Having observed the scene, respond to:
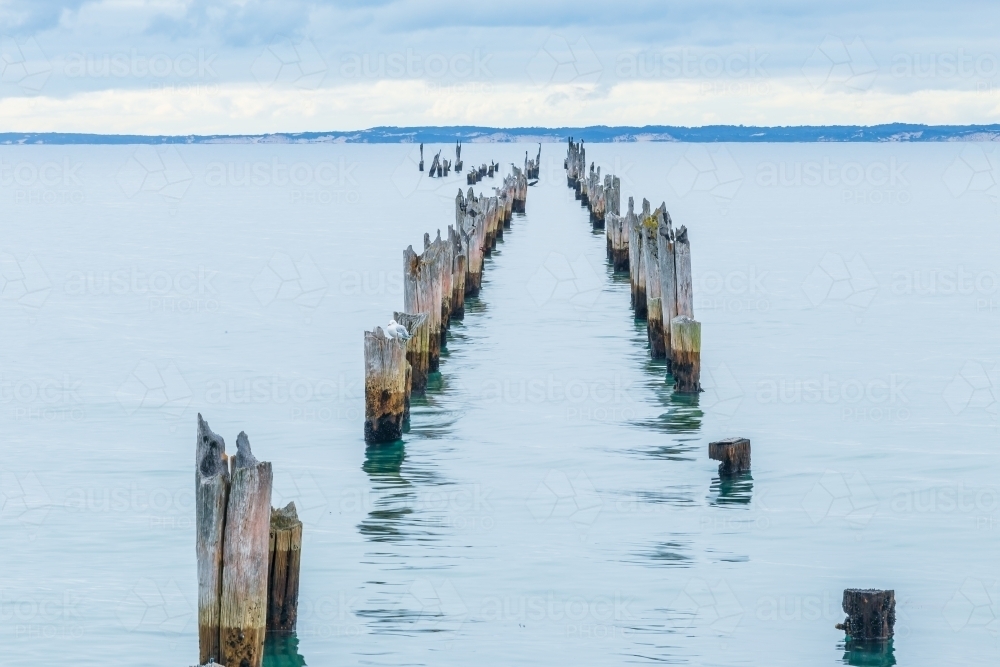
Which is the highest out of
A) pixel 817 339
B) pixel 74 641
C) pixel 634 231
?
pixel 634 231

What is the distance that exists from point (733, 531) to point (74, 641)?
5264mm

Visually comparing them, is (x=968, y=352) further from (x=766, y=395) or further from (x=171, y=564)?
(x=171, y=564)

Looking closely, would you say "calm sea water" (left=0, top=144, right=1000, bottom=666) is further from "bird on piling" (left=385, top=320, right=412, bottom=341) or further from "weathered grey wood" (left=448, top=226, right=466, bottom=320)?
"bird on piling" (left=385, top=320, right=412, bottom=341)

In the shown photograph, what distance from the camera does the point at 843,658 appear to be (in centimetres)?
948

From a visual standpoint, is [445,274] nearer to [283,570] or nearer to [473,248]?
[473,248]

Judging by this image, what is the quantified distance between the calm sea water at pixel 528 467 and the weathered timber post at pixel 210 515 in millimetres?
1145

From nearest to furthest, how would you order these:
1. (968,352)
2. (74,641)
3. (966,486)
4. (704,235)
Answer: (74,641) → (966,486) → (968,352) → (704,235)

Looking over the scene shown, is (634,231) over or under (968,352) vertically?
over

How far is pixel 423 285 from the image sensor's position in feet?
57.7

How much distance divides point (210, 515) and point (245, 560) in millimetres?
339

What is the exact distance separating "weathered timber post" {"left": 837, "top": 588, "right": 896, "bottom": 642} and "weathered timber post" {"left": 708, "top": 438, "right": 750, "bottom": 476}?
163 inches

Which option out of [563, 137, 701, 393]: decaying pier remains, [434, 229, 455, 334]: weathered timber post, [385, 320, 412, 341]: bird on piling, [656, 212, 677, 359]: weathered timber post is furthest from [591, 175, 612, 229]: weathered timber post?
[385, 320, 412, 341]: bird on piling

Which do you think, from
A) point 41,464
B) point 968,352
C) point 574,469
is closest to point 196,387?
point 41,464

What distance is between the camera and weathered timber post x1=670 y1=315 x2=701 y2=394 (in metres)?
17.2
